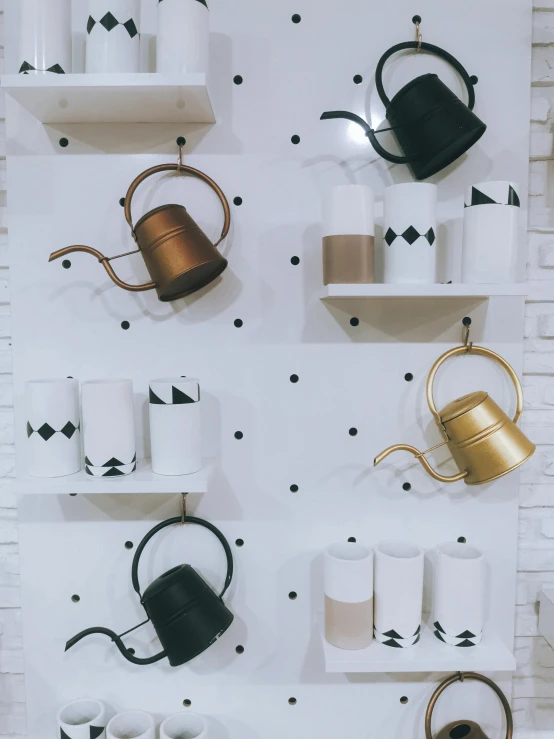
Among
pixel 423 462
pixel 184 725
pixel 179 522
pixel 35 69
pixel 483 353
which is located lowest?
pixel 184 725

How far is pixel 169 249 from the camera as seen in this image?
0.78 metres

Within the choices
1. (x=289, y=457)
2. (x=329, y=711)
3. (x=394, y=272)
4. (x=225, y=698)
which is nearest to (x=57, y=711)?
(x=225, y=698)

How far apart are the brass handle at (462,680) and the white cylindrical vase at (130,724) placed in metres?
0.43

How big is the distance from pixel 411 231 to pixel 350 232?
0.08 metres

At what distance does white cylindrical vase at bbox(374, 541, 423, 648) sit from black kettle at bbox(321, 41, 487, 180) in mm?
564

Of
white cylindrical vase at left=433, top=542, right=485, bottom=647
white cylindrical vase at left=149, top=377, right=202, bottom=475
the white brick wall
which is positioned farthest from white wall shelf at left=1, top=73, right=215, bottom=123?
white cylindrical vase at left=433, top=542, right=485, bottom=647

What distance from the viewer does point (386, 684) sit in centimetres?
95

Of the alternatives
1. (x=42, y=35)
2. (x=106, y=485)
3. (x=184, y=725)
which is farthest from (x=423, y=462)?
(x=42, y=35)

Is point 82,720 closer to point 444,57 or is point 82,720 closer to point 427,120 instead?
point 427,120

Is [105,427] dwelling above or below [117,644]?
above

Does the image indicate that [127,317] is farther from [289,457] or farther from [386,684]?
[386,684]

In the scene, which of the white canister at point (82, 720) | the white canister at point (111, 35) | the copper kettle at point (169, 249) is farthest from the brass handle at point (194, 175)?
the white canister at point (82, 720)

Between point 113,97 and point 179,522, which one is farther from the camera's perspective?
point 179,522

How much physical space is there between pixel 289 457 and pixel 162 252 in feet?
1.20
